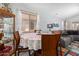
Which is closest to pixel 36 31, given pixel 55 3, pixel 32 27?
pixel 32 27

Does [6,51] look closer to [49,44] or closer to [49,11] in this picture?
[49,44]

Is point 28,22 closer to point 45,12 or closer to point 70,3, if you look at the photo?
point 45,12

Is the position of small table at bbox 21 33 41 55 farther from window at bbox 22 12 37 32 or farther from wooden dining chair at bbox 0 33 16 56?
wooden dining chair at bbox 0 33 16 56

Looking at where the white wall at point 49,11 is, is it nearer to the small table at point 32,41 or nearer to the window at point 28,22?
the window at point 28,22

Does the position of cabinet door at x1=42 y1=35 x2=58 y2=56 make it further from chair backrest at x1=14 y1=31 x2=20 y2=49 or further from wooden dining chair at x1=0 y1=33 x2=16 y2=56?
wooden dining chair at x1=0 y1=33 x2=16 y2=56

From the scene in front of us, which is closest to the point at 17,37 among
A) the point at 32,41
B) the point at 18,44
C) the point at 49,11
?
the point at 18,44

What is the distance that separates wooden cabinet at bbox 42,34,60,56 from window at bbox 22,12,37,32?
10.1 inches

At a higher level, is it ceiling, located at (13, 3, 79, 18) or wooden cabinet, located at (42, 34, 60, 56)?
ceiling, located at (13, 3, 79, 18)

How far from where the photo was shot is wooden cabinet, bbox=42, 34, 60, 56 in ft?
6.80

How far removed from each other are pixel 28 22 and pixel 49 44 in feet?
1.79

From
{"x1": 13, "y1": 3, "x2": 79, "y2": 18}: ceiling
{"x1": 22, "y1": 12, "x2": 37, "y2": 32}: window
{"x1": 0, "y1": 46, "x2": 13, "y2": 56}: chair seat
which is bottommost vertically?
{"x1": 0, "y1": 46, "x2": 13, "y2": 56}: chair seat

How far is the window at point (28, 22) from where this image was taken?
200 centimetres

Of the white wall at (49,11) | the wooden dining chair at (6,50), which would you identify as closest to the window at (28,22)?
the white wall at (49,11)

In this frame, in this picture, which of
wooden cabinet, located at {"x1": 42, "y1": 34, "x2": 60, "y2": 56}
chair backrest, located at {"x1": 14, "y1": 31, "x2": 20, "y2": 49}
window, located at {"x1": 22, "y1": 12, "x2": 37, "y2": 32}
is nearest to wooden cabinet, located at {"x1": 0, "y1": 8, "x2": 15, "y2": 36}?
chair backrest, located at {"x1": 14, "y1": 31, "x2": 20, "y2": 49}
